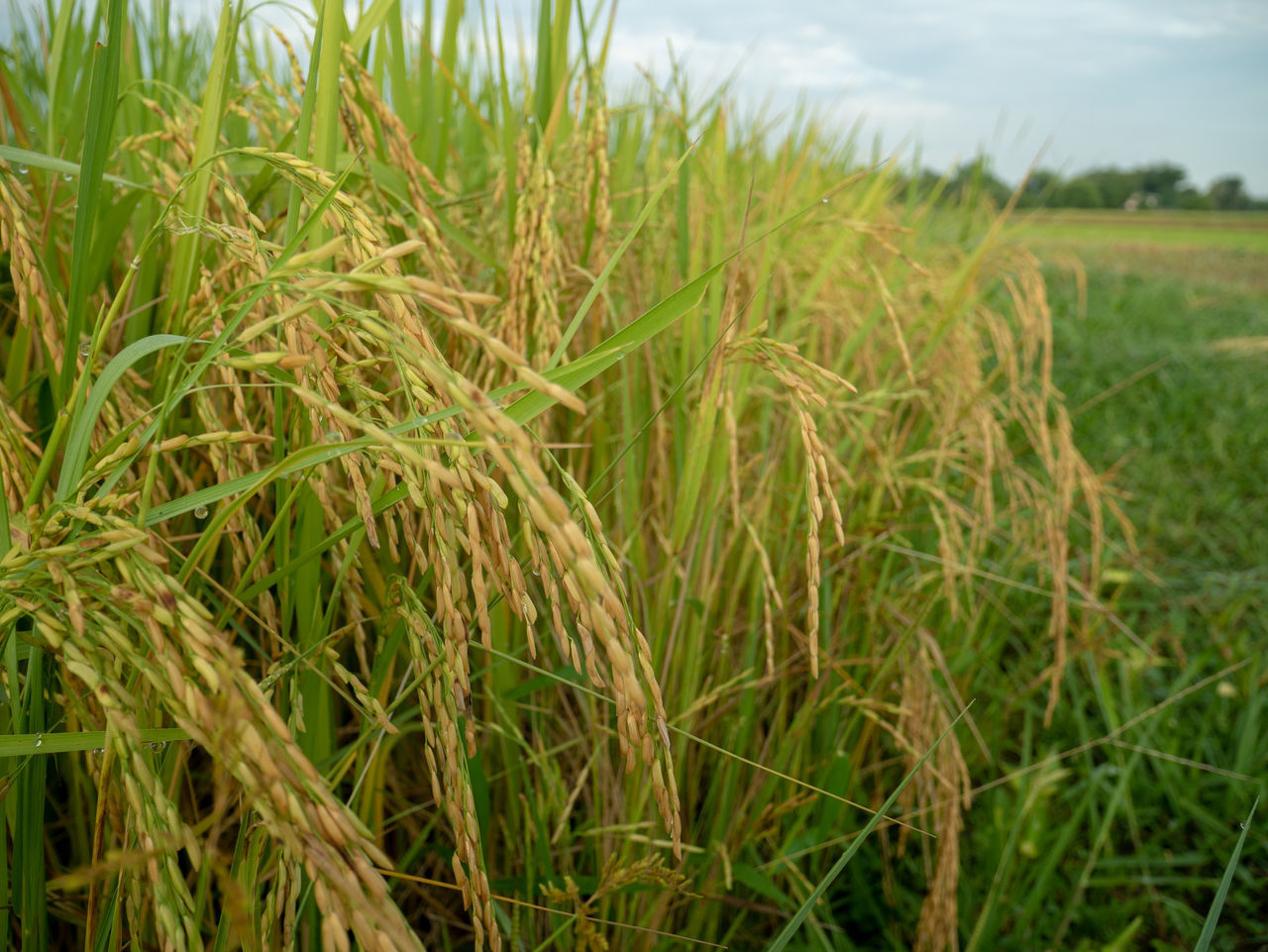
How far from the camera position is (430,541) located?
68 cm

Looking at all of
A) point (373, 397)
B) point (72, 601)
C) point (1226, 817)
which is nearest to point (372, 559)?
point (373, 397)

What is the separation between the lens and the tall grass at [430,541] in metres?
0.54

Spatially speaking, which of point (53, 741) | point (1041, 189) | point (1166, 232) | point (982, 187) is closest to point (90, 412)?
point (53, 741)

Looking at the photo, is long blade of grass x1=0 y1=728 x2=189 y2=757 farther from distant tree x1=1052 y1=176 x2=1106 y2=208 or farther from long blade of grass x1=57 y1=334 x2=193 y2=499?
distant tree x1=1052 y1=176 x2=1106 y2=208

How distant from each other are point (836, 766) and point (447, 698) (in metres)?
0.87

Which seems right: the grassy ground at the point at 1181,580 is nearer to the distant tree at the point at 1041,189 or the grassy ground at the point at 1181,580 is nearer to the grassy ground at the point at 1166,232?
the distant tree at the point at 1041,189

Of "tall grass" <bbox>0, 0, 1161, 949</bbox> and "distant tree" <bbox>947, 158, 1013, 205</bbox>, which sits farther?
"distant tree" <bbox>947, 158, 1013, 205</bbox>

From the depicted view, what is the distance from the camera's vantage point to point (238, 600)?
2.36ft

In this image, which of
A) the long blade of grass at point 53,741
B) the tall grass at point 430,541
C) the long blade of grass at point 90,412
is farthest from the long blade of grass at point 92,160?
the long blade of grass at point 53,741

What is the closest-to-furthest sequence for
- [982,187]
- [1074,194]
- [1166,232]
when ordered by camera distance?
[1074,194] < [982,187] < [1166,232]

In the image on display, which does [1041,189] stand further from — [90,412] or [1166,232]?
[1166,232]

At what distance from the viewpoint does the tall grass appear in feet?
1.76

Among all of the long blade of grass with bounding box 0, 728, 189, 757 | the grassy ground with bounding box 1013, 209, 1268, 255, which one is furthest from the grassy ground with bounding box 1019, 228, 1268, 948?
the grassy ground with bounding box 1013, 209, 1268, 255

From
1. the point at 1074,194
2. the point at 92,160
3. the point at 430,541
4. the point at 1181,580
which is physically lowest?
the point at 1181,580
